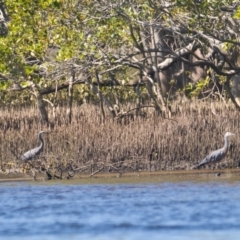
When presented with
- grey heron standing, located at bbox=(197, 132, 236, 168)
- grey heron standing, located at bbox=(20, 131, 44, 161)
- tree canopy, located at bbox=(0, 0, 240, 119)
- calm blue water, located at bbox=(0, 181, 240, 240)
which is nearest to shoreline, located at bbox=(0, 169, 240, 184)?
grey heron standing, located at bbox=(197, 132, 236, 168)

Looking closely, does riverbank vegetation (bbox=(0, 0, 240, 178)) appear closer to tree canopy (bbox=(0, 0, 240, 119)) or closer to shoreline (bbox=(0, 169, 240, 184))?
tree canopy (bbox=(0, 0, 240, 119))

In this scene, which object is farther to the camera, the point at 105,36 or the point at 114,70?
the point at 114,70

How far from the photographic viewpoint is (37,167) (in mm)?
18141

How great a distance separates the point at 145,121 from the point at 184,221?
27.2ft

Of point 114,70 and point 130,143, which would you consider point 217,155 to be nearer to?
point 130,143

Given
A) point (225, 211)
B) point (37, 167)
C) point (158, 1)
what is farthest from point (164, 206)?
point (158, 1)

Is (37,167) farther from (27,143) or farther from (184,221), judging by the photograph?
(184,221)

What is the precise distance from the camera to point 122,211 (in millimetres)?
12828

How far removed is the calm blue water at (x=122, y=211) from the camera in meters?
11.0

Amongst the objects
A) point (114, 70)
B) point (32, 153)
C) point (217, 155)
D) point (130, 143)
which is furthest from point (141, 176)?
point (114, 70)

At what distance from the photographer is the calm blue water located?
36.2 feet

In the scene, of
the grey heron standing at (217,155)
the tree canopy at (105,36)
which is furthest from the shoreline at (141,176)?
the tree canopy at (105,36)

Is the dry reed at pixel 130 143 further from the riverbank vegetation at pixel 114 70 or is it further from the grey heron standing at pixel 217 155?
the grey heron standing at pixel 217 155

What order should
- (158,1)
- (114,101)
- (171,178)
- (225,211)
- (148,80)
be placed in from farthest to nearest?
(114,101), (148,80), (158,1), (171,178), (225,211)
